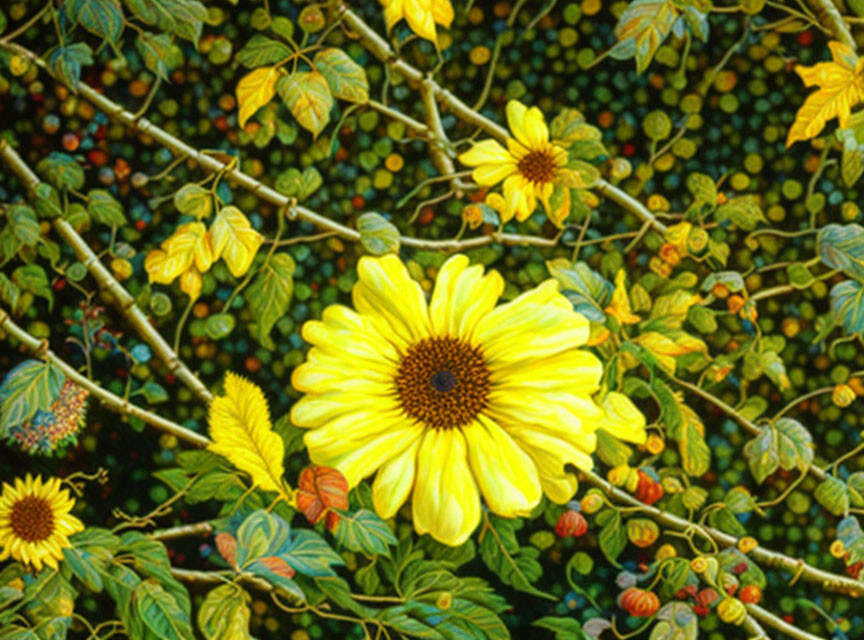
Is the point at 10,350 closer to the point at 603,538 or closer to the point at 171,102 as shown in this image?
the point at 171,102

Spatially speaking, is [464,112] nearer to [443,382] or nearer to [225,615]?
[443,382]

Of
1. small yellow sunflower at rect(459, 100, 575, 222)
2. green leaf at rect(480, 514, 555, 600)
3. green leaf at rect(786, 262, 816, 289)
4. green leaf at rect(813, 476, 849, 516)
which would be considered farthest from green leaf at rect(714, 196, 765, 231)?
green leaf at rect(480, 514, 555, 600)

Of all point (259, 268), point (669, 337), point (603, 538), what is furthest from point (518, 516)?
point (259, 268)

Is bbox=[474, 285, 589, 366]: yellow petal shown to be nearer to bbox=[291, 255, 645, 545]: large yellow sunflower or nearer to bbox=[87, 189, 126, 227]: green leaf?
bbox=[291, 255, 645, 545]: large yellow sunflower

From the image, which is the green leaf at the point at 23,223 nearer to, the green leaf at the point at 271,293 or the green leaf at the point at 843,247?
the green leaf at the point at 271,293

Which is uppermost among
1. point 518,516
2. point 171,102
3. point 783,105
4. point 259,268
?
point 783,105

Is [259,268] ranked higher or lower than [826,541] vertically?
higher

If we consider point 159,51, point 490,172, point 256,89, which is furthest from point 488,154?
point 159,51

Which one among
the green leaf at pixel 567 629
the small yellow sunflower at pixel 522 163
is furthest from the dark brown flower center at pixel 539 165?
the green leaf at pixel 567 629
